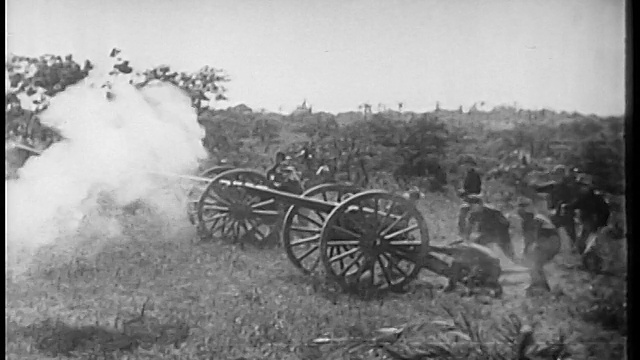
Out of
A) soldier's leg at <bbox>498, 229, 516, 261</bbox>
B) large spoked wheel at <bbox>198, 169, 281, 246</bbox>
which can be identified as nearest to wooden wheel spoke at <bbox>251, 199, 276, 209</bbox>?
large spoked wheel at <bbox>198, 169, 281, 246</bbox>

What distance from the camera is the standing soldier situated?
171 cm

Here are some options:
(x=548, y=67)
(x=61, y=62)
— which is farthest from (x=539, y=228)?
(x=61, y=62)

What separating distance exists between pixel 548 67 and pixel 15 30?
4.53 feet

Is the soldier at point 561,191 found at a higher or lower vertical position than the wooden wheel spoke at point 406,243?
higher

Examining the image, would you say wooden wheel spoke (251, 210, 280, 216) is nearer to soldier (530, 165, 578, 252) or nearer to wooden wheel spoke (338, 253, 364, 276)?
wooden wheel spoke (338, 253, 364, 276)

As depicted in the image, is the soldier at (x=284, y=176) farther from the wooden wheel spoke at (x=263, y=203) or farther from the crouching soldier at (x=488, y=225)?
the crouching soldier at (x=488, y=225)

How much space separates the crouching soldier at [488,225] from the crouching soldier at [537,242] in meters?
0.05

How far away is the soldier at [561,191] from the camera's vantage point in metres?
1.72

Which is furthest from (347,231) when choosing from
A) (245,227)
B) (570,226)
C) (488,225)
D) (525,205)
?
(570,226)

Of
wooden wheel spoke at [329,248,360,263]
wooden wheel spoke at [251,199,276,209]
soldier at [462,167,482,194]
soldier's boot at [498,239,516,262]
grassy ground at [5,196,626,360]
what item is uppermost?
soldier at [462,167,482,194]

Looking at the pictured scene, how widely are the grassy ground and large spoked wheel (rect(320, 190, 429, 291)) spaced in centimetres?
4

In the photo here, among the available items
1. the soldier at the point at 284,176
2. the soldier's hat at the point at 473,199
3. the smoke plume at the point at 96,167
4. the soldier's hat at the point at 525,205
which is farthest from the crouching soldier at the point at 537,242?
the smoke plume at the point at 96,167

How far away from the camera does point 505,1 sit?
171cm

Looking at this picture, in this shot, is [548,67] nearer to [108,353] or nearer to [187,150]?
[187,150]
